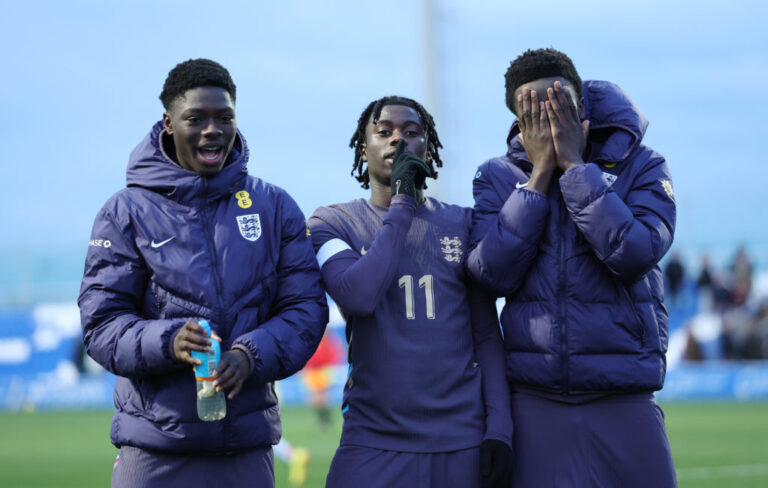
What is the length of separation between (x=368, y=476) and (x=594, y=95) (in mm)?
1701

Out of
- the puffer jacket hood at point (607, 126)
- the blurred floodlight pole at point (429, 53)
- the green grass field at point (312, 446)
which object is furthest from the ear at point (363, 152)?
the blurred floodlight pole at point (429, 53)

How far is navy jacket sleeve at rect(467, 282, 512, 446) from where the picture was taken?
356cm

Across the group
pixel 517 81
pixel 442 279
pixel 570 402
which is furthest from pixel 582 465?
pixel 517 81

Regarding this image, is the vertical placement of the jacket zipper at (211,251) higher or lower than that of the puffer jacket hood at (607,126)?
lower

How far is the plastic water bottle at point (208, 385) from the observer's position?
3141 millimetres

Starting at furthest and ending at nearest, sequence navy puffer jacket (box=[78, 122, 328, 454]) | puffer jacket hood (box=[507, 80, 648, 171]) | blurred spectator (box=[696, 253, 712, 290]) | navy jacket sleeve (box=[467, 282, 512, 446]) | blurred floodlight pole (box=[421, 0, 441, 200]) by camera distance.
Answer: blurred spectator (box=[696, 253, 712, 290]) < blurred floodlight pole (box=[421, 0, 441, 200]) < puffer jacket hood (box=[507, 80, 648, 171]) < navy jacket sleeve (box=[467, 282, 512, 446]) < navy puffer jacket (box=[78, 122, 328, 454])

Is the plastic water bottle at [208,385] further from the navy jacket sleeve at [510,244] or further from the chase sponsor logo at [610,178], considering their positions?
the chase sponsor logo at [610,178]

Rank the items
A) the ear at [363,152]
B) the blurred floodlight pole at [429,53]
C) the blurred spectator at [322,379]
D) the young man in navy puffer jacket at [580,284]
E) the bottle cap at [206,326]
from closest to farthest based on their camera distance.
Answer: the bottle cap at [206,326], the young man in navy puffer jacket at [580,284], the ear at [363,152], the blurred spectator at [322,379], the blurred floodlight pole at [429,53]

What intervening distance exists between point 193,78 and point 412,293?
1.13 m

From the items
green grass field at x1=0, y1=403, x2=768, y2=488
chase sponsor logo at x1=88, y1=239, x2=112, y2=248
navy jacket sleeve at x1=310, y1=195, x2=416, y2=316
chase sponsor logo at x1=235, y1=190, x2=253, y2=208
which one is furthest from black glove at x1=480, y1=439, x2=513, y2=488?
green grass field at x1=0, y1=403, x2=768, y2=488

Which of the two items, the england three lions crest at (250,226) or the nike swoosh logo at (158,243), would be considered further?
the england three lions crest at (250,226)

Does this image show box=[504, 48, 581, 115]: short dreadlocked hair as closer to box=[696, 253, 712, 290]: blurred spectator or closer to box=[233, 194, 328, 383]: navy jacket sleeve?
box=[233, 194, 328, 383]: navy jacket sleeve

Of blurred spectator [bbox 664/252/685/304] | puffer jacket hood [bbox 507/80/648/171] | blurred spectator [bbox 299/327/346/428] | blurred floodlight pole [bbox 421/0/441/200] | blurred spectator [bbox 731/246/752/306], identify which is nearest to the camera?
puffer jacket hood [bbox 507/80/648/171]

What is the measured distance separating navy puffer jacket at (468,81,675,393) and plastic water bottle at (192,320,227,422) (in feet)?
3.49
